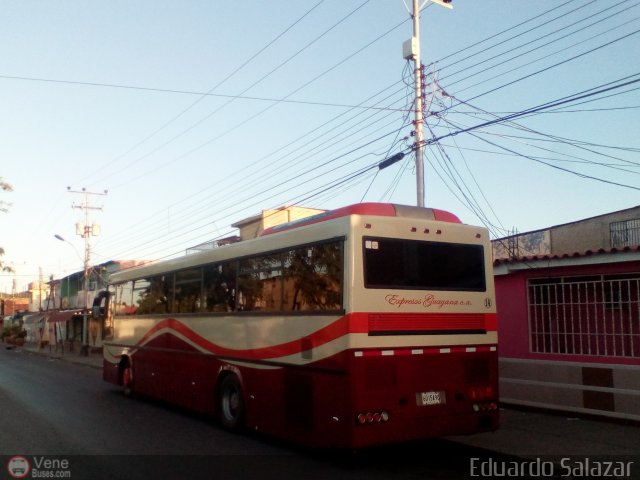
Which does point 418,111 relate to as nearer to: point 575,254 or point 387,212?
point 575,254

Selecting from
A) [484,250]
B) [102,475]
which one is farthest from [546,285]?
[102,475]

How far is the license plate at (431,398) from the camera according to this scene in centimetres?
780

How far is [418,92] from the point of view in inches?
636

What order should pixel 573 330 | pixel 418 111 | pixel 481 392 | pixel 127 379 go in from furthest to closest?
pixel 418 111 → pixel 127 379 → pixel 573 330 → pixel 481 392

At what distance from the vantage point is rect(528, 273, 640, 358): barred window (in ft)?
35.9

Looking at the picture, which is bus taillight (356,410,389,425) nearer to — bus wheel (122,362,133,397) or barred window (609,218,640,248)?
bus wheel (122,362,133,397)

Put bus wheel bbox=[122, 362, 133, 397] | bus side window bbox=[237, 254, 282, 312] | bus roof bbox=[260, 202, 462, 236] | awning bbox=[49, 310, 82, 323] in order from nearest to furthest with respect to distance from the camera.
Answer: bus roof bbox=[260, 202, 462, 236]
bus side window bbox=[237, 254, 282, 312]
bus wheel bbox=[122, 362, 133, 397]
awning bbox=[49, 310, 82, 323]

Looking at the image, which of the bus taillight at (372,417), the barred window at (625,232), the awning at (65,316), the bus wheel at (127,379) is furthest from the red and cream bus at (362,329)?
the awning at (65,316)

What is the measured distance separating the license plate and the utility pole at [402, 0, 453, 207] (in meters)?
7.74

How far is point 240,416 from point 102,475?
3033mm

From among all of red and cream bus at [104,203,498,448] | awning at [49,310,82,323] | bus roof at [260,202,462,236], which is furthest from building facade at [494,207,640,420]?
awning at [49,310,82,323]
